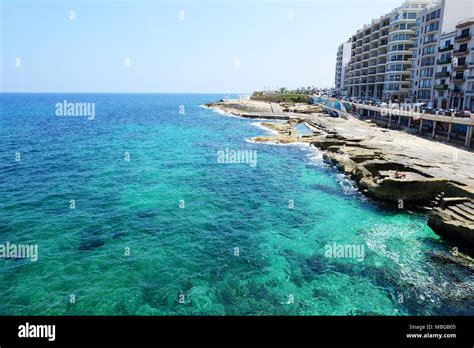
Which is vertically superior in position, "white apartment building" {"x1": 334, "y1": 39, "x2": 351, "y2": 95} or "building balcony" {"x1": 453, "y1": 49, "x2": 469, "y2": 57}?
"white apartment building" {"x1": 334, "y1": 39, "x2": 351, "y2": 95}

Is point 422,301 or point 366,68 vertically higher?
point 366,68

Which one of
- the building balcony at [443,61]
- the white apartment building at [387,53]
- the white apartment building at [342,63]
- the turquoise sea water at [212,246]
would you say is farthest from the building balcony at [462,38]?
the white apartment building at [342,63]

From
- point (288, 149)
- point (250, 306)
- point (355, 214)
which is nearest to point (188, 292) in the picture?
point (250, 306)

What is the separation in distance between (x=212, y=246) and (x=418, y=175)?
2202 cm

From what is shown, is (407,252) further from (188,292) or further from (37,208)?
(37,208)

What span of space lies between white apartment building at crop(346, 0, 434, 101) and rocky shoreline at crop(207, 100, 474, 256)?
56.1 meters

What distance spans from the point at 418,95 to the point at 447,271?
83.3m

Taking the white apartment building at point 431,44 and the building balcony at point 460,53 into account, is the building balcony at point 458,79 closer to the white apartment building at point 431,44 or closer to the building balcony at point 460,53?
the building balcony at point 460,53

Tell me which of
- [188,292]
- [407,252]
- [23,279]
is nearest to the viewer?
[188,292]

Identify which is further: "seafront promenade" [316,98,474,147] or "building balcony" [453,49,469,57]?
"building balcony" [453,49,469,57]

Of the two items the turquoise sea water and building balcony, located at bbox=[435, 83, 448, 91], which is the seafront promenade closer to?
building balcony, located at bbox=[435, 83, 448, 91]

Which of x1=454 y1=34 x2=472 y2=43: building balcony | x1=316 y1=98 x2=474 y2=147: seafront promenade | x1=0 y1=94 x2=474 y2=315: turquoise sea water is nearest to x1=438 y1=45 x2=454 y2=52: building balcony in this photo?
x1=454 y1=34 x2=472 y2=43: building balcony

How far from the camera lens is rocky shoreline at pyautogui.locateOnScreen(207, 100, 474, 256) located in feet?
83.8
